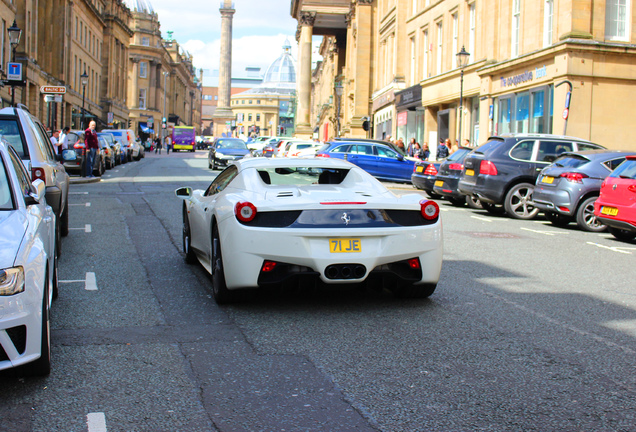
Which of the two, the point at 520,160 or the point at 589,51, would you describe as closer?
the point at 520,160

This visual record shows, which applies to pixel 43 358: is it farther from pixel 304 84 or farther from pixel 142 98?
pixel 142 98

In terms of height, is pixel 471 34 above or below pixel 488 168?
above

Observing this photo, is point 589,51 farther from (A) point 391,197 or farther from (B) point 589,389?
(B) point 589,389

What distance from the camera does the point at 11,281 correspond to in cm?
428

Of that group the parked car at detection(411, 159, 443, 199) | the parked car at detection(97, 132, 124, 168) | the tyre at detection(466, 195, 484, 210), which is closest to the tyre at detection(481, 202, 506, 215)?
the tyre at detection(466, 195, 484, 210)

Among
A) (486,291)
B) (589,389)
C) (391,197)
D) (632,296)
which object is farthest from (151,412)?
(632,296)

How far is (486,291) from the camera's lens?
25.8ft

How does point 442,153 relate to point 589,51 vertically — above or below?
below

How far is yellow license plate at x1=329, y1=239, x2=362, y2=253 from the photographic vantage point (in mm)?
6309

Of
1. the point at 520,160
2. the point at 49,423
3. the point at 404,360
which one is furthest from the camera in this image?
the point at 520,160

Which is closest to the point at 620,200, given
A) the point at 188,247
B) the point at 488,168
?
the point at 488,168

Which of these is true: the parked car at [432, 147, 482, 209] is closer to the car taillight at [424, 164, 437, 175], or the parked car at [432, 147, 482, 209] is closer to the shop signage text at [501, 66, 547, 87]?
the car taillight at [424, 164, 437, 175]

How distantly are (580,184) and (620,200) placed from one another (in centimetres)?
215

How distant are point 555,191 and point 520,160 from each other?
78.9 inches
